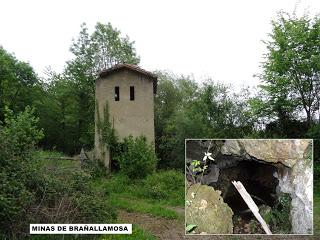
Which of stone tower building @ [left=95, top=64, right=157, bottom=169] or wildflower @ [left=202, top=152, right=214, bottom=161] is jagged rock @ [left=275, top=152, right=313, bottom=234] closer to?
wildflower @ [left=202, top=152, right=214, bottom=161]

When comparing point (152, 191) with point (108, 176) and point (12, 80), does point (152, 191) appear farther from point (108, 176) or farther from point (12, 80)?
point (12, 80)

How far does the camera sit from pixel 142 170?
1850 centimetres

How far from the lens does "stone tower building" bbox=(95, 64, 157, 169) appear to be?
71.6 ft

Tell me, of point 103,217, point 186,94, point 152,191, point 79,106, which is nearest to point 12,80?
point 79,106

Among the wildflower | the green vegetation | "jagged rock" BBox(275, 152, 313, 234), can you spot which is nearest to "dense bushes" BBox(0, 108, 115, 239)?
the wildflower

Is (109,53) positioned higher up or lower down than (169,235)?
higher up

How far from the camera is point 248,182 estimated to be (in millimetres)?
6578

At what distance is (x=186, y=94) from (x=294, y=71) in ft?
38.9

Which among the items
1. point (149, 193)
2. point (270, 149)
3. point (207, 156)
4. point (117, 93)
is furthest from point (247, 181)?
point (117, 93)

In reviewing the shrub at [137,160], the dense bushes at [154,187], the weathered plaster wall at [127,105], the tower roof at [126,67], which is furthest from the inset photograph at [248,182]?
the tower roof at [126,67]

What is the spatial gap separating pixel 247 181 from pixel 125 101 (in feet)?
52.4

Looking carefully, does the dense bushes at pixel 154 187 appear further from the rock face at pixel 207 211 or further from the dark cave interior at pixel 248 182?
the dark cave interior at pixel 248 182

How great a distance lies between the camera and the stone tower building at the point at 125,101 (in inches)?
859

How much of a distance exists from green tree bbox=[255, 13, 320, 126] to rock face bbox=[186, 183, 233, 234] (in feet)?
54.6
